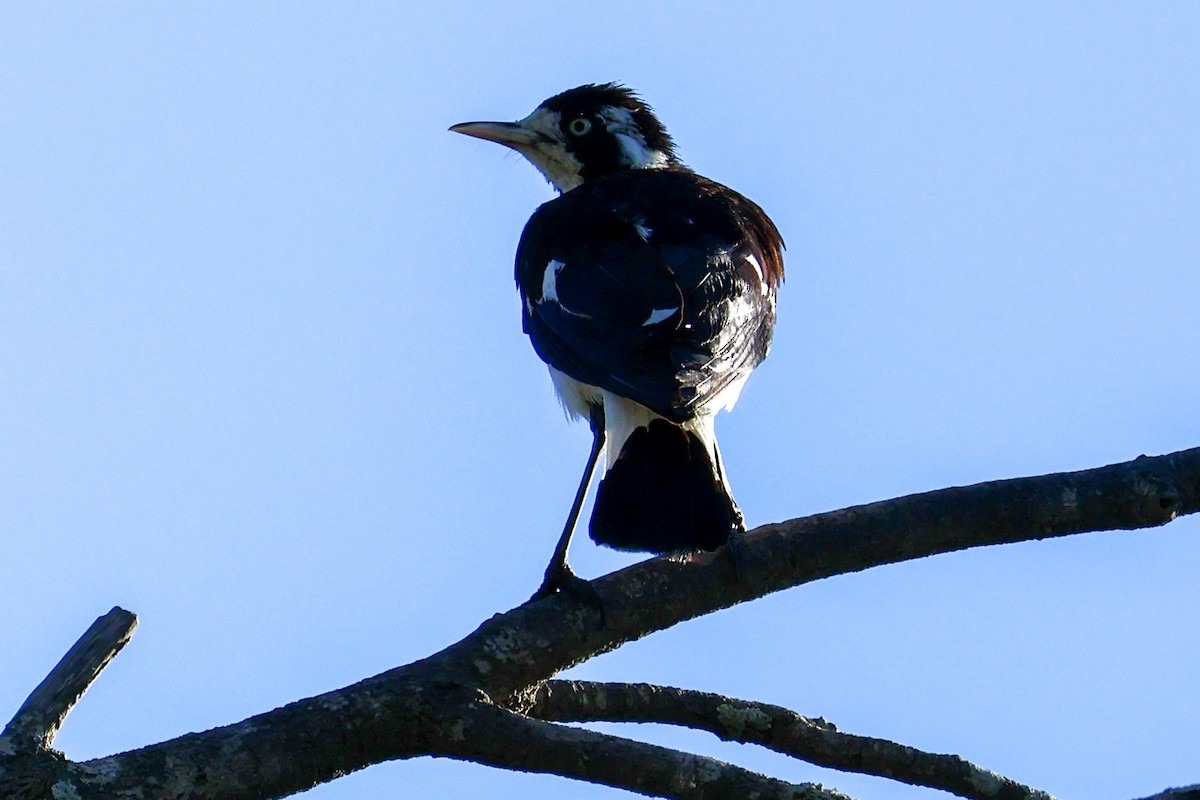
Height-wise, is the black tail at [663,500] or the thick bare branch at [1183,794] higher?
the black tail at [663,500]

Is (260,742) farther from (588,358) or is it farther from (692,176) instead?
(692,176)

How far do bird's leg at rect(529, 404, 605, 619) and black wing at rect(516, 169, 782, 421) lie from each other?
1.39ft

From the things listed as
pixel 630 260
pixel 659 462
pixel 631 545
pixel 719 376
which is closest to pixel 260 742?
pixel 631 545

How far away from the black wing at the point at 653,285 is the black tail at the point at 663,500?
17 centimetres

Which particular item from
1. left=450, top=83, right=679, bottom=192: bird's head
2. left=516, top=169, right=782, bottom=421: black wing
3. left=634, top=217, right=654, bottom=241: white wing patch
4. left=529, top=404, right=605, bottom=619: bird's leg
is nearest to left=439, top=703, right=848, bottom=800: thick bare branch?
left=529, top=404, right=605, bottom=619: bird's leg

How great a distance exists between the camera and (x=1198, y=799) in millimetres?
2809

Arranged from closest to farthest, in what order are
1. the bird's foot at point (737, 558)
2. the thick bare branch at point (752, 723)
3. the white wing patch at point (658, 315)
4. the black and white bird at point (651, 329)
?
1. the thick bare branch at point (752, 723)
2. the bird's foot at point (737, 558)
3. the black and white bird at point (651, 329)
4. the white wing patch at point (658, 315)

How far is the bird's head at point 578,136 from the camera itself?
24.9ft

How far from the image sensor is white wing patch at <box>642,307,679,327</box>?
15.7ft

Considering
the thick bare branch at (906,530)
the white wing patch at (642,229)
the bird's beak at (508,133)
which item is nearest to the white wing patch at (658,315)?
the white wing patch at (642,229)

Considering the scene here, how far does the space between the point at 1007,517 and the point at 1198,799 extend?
1.33 meters

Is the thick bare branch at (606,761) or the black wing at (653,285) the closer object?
the thick bare branch at (606,761)

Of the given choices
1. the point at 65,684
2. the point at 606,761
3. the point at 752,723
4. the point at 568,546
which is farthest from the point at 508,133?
the point at 606,761

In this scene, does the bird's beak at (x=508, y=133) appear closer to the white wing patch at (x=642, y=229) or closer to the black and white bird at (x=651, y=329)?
the black and white bird at (x=651, y=329)
